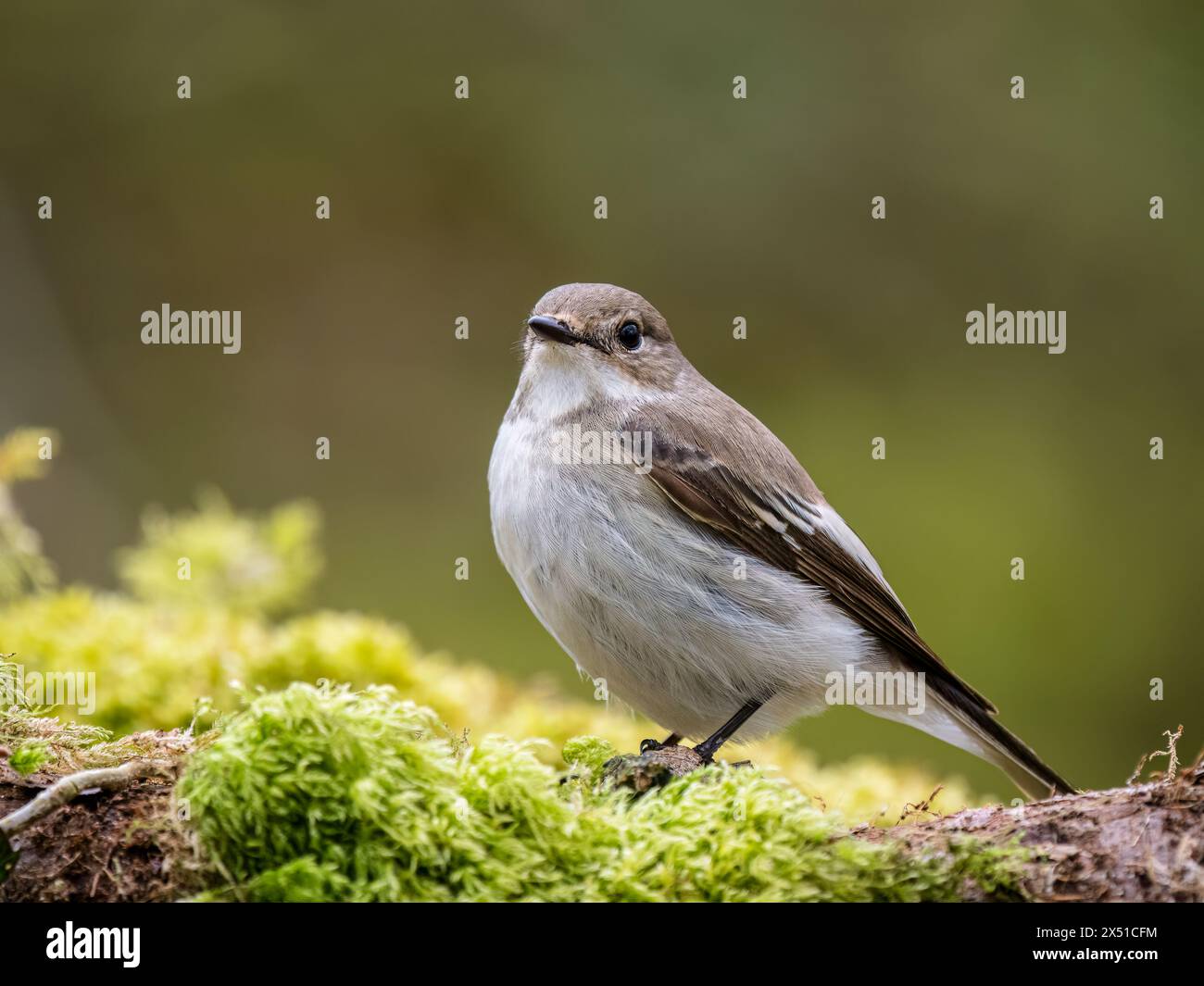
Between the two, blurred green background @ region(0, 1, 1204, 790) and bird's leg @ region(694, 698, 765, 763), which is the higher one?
blurred green background @ region(0, 1, 1204, 790)

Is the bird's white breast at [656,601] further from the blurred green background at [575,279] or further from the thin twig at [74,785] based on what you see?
the blurred green background at [575,279]

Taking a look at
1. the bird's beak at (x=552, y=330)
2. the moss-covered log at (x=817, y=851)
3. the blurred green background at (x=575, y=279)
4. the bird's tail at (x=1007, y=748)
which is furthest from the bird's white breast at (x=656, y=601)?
the blurred green background at (x=575, y=279)

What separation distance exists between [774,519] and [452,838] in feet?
7.04

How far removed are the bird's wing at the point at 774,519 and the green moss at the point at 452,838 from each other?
5.58 ft

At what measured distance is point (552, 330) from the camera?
4289 millimetres

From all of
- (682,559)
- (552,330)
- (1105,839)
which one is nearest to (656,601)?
(682,559)

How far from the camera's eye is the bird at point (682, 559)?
12.4ft

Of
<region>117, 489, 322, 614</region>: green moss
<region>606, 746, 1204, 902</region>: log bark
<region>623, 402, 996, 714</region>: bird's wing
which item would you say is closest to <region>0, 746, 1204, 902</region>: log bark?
<region>606, 746, 1204, 902</region>: log bark

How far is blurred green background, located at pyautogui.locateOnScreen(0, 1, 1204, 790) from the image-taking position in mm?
9531

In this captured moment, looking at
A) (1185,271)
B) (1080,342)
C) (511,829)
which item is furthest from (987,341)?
(511,829)

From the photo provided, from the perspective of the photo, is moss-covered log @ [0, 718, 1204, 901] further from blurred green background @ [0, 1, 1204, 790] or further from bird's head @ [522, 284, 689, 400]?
blurred green background @ [0, 1, 1204, 790]

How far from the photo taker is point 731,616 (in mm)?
3807
